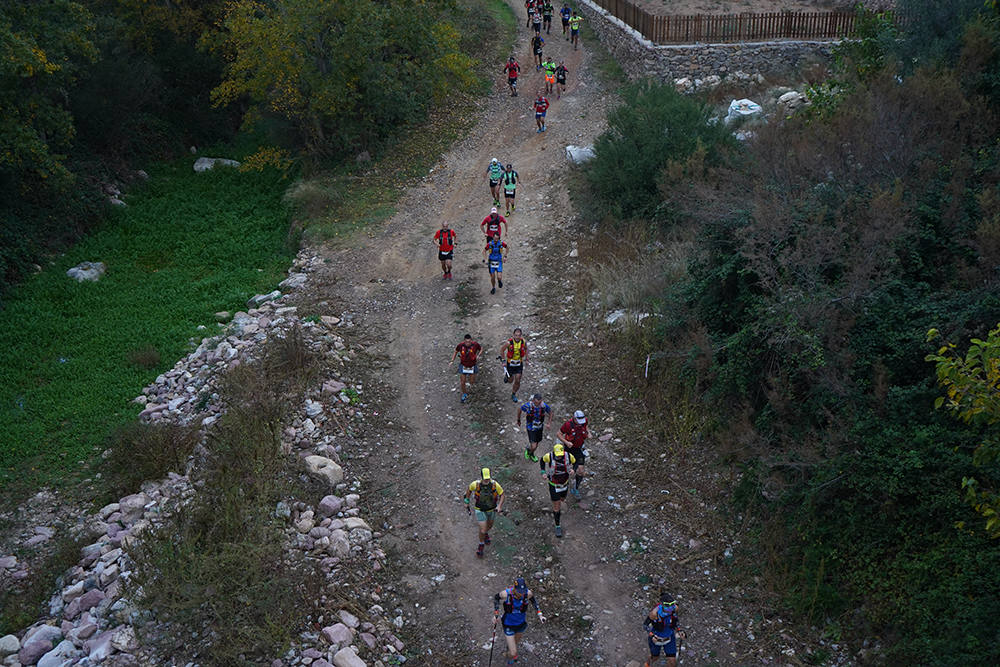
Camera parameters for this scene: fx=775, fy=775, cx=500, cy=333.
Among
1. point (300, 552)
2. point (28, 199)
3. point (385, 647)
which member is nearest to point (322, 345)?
point (300, 552)

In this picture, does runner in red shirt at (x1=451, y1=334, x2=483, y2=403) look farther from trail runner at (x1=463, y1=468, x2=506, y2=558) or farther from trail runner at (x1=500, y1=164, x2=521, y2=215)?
trail runner at (x1=500, y1=164, x2=521, y2=215)

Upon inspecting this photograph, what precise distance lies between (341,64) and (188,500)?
1638 centimetres

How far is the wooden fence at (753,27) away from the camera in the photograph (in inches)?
1046

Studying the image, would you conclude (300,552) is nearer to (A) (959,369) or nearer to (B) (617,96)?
(A) (959,369)

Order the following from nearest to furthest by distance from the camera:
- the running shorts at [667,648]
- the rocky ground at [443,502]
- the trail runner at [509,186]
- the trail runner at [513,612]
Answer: the running shorts at [667,648], the trail runner at [513,612], the rocky ground at [443,502], the trail runner at [509,186]

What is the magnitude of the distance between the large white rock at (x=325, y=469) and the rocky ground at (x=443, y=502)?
0.03 m

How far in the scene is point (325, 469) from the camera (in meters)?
12.5

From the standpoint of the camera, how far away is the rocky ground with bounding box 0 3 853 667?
9.91m

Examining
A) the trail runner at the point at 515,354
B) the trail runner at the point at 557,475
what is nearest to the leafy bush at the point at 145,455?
the trail runner at the point at 515,354

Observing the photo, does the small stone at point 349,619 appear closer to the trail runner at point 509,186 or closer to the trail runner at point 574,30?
the trail runner at point 509,186

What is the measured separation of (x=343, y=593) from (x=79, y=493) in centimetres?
668

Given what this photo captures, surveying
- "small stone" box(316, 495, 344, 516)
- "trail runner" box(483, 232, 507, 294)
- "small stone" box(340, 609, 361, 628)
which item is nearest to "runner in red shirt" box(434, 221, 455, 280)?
"trail runner" box(483, 232, 507, 294)

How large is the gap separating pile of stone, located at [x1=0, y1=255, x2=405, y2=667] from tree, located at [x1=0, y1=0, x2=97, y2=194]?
30.7 ft

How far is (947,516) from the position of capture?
9211 millimetres
